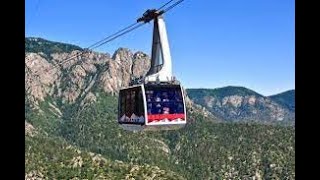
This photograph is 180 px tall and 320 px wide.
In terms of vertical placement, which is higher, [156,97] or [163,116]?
[156,97]
